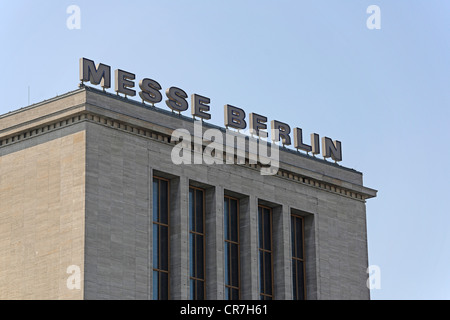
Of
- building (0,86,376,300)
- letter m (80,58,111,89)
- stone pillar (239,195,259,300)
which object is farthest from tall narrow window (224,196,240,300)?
letter m (80,58,111,89)

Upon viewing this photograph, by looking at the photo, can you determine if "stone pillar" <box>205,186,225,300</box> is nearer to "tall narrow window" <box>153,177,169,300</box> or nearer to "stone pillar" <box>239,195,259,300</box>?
"stone pillar" <box>239,195,259,300</box>

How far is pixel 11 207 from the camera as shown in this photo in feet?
315

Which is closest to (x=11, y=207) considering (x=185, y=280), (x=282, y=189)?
(x=185, y=280)

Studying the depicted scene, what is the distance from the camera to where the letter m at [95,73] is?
9594 centimetres

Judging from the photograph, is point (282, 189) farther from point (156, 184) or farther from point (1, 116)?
point (1, 116)

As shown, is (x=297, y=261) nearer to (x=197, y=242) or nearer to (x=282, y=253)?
(x=282, y=253)

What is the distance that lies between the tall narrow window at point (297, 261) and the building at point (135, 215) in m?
0.10

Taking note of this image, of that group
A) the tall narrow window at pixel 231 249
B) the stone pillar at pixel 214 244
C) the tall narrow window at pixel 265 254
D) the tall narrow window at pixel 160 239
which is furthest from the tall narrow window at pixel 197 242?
the tall narrow window at pixel 265 254

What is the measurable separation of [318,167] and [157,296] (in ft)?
64.0

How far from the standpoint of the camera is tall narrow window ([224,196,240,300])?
10162 centimetres

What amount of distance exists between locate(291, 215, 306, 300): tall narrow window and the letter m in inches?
729

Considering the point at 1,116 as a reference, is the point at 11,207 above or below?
below

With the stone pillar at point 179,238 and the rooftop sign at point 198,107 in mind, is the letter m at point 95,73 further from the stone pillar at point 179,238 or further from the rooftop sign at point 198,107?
the stone pillar at point 179,238

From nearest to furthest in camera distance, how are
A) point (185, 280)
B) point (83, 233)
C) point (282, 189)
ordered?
point (83, 233) < point (185, 280) < point (282, 189)
